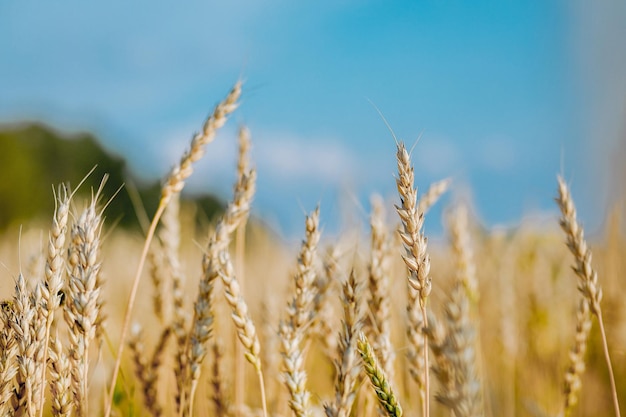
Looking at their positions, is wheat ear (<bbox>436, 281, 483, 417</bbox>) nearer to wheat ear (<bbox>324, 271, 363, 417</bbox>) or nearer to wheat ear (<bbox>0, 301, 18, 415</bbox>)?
wheat ear (<bbox>324, 271, 363, 417</bbox>)

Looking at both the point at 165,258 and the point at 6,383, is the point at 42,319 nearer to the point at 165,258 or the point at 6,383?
the point at 6,383

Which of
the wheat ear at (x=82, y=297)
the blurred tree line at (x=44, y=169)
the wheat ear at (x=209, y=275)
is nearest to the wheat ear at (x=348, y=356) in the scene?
the wheat ear at (x=209, y=275)

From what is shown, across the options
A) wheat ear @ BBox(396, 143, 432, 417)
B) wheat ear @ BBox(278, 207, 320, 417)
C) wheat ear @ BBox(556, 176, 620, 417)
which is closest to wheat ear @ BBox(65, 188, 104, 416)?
wheat ear @ BBox(278, 207, 320, 417)

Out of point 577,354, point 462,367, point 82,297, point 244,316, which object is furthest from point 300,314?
point 577,354

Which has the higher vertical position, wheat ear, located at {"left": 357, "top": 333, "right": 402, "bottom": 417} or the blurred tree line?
the blurred tree line

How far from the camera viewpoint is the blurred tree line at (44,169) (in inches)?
964

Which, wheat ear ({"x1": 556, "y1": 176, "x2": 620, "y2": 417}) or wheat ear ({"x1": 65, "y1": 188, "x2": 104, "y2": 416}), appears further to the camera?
wheat ear ({"x1": 556, "y1": 176, "x2": 620, "y2": 417})

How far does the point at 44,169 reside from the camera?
2800cm

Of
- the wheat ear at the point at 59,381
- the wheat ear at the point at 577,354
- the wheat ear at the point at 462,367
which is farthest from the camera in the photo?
the wheat ear at the point at 577,354

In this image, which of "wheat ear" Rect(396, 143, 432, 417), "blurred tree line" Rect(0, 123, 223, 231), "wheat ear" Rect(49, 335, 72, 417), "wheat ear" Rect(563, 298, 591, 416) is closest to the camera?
"wheat ear" Rect(396, 143, 432, 417)

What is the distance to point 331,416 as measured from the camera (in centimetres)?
107

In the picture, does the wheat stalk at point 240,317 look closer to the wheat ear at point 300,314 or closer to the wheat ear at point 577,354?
the wheat ear at point 300,314

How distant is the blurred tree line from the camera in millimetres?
24484

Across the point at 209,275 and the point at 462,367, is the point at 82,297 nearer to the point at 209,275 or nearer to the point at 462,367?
the point at 209,275
